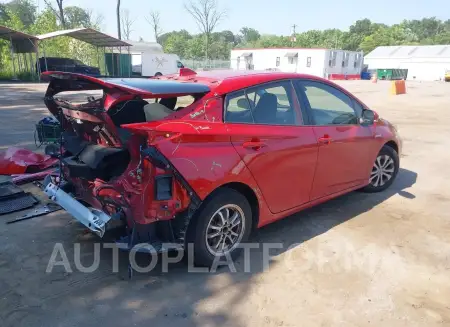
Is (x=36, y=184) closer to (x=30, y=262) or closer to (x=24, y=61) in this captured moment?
(x=30, y=262)

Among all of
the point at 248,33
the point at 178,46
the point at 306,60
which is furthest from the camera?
the point at 248,33

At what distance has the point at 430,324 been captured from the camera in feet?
9.32

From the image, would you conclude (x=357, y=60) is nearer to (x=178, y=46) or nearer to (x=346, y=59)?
(x=346, y=59)

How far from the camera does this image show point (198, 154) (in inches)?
122

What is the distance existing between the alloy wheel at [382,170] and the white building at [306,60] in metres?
42.6

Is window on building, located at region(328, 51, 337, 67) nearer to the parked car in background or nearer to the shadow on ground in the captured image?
the parked car in background

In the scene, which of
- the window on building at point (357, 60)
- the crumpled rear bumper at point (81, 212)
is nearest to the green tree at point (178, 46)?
the window on building at point (357, 60)

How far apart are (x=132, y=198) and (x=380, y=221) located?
3.13 meters

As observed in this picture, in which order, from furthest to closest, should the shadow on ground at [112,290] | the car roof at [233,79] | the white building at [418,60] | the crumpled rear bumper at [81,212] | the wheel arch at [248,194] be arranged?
the white building at [418,60], the car roof at [233,79], the wheel arch at [248,194], the crumpled rear bumper at [81,212], the shadow on ground at [112,290]

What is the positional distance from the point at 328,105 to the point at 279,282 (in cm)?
227

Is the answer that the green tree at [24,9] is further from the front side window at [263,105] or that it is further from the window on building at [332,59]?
the front side window at [263,105]

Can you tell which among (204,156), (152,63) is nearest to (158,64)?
(152,63)

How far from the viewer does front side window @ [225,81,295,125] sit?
11.4 ft

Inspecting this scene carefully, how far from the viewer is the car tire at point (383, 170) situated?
5.33 m
